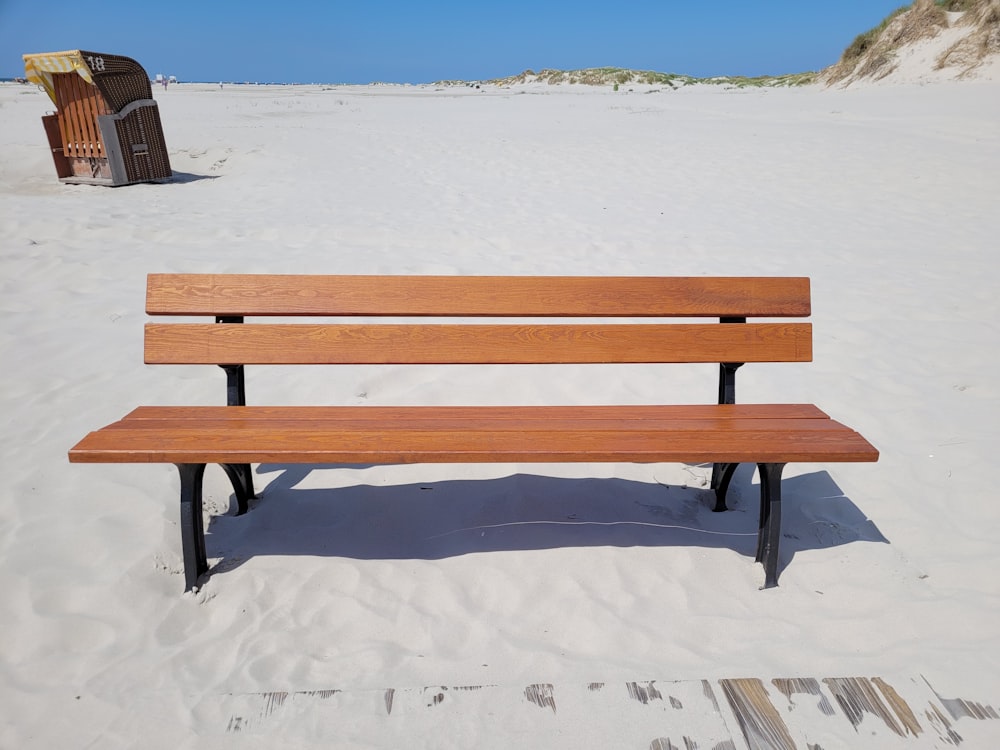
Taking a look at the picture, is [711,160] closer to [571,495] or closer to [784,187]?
[784,187]

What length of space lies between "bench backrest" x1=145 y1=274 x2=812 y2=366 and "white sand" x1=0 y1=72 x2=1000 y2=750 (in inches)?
30.2

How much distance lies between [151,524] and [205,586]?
1.63ft

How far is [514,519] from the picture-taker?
10.5 feet

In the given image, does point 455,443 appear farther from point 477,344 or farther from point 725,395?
point 725,395

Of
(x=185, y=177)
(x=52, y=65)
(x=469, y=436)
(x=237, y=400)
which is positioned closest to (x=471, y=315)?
(x=469, y=436)

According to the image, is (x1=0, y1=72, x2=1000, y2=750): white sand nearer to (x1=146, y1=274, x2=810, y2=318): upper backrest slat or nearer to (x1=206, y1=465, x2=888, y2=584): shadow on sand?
(x1=206, y1=465, x2=888, y2=584): shadow on sand

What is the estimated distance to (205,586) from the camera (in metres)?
2.71

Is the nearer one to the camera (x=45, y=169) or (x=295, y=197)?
(x=295, y=197)

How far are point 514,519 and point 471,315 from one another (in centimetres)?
96

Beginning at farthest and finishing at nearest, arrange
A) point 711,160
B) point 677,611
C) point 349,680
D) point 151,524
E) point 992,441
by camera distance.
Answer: point 711,160 → point 992,441 → point 151,524 → point 677,611 → point 349,680

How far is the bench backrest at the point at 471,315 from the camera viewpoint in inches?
116

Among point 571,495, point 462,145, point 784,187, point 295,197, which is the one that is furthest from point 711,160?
point 571,495

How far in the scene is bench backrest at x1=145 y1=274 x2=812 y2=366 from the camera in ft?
9.66

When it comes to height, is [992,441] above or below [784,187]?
below
